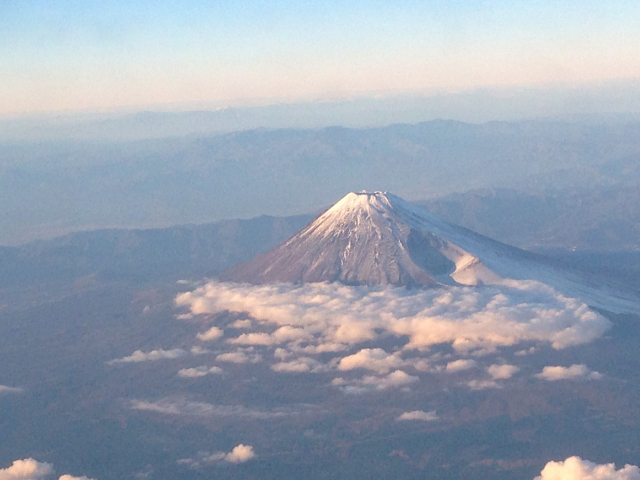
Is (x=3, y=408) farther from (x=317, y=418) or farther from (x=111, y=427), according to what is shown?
(x=317, y=418)

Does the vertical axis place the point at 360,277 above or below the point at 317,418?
above

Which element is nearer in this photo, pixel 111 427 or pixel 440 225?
pixel 111 427

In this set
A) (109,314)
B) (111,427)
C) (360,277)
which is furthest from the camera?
(109,314)

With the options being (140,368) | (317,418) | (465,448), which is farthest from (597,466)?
(140,368)

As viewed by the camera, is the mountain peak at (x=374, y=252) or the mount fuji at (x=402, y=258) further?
the mountain peak at (x=374, y=252)

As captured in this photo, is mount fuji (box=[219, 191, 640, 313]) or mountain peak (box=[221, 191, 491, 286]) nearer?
mount fuji (box=[219, 191, 640, 313])

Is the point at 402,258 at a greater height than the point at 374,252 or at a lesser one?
lesser

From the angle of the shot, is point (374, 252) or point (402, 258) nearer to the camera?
point (402, 258)

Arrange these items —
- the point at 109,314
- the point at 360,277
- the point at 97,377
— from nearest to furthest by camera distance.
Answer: the point at 97,377 < the point at 360,277 < the point at 109,314
